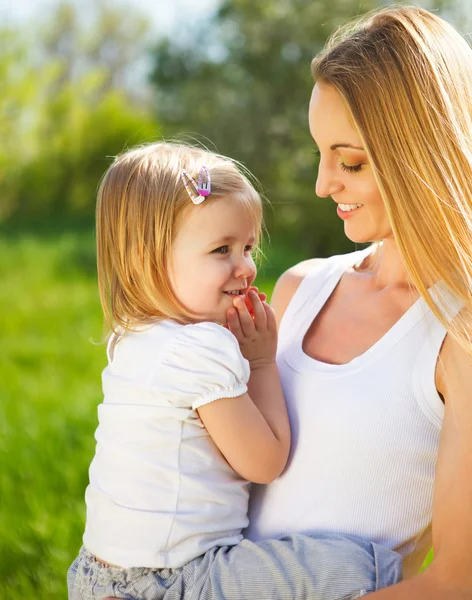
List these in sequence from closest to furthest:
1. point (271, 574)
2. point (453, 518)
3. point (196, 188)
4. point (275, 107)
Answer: point (453, 518)
point (271, 574)
point (196, 188)
point (275, 107)

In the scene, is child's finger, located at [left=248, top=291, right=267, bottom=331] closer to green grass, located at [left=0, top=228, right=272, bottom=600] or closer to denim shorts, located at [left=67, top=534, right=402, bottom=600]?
denim shorts, located at [left=67, top=534, right=402, bottom=600]

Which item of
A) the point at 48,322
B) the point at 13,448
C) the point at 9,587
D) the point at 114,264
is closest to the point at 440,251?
the point at 114,264

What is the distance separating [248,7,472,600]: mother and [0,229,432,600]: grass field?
1.14 metres

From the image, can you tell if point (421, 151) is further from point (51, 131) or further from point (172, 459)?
point (51, 131)

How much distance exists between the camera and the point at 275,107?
10992 mm

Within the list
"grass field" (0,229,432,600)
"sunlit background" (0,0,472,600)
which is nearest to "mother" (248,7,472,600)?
"sunlit background" (0,0,472,600)

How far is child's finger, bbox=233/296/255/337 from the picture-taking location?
2.16 m

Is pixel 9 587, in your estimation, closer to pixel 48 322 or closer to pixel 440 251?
pixel 440 251

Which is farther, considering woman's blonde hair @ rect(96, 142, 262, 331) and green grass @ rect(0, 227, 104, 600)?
green grass @ rect(0, 227, 104, 600)

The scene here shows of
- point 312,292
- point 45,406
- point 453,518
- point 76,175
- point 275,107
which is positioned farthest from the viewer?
point 76,175

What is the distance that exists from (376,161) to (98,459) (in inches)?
38.8

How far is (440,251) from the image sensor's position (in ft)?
6.23

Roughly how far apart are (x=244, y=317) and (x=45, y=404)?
12.6 feet

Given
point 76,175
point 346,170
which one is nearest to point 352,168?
point 346,170
